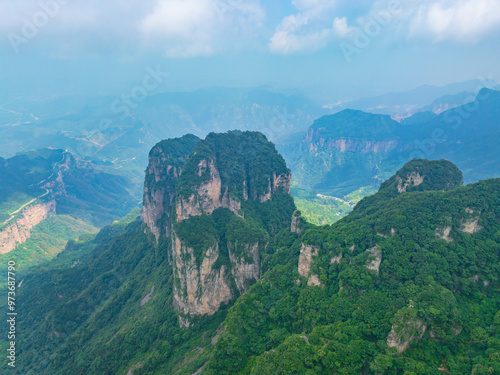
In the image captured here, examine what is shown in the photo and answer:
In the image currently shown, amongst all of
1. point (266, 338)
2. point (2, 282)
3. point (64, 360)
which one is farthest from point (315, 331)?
point (2, 282)

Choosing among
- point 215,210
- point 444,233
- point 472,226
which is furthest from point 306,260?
point 215,210

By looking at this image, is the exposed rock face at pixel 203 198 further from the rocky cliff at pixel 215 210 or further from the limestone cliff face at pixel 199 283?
the limestone cliff face at pixel 199 283

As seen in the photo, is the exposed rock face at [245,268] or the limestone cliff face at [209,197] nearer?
the exposed rock face at [245,268]

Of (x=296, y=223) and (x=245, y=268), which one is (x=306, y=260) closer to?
(x=296, y=223)

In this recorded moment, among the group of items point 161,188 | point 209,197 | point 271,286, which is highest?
point 161,188

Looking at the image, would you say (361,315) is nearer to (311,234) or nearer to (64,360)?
(311,234)

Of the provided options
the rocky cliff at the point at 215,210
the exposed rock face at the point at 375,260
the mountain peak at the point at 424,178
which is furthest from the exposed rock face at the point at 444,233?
the rocky cliff at the point at 215,210

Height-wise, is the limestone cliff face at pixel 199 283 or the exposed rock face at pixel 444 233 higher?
the exposed rock face at pixel 444 233
